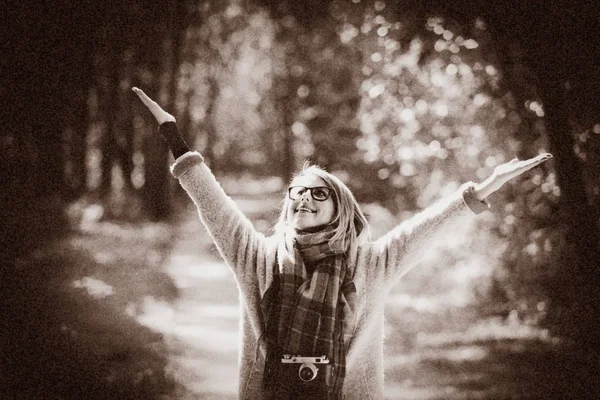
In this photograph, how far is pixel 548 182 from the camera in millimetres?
2812

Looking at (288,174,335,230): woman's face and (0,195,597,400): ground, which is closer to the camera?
(288,174,335,230): woman's face

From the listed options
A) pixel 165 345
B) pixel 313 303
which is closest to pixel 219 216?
pixel 313 303

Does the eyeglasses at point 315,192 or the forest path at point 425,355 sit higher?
the eyeglasses at point 315,192

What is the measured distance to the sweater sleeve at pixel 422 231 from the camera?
59.2 inches

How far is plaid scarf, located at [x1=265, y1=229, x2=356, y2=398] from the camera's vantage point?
1.49 meters

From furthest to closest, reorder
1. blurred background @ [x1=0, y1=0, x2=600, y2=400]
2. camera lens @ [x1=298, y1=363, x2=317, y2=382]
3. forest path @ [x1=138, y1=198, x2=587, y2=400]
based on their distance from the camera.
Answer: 1. forest path @ [x1=138, y1=198, x2=587, y2=400]
2. blurred background @ [x1=0, y1=0, x2=600, y2=400]
3. camera lens @ [x1=298, y1=363, x2=317, y2=382]

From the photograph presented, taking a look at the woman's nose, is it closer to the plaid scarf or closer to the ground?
the plaid scarf

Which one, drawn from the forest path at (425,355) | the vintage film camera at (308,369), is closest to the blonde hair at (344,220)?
the vintage film camera at (308,369)

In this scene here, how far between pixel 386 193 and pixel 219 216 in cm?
247

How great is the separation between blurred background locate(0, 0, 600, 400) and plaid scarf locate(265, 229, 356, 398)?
694mm

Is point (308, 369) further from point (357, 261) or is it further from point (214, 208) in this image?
point (214, 208)

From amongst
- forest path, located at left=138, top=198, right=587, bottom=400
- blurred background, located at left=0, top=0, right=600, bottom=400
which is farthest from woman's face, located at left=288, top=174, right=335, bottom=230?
forest path, located at left=138, top=198, right=587, bottom=400

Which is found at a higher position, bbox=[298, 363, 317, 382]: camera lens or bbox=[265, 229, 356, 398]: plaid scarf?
bbox=[265, 229, 356, 398]: plaid scarf

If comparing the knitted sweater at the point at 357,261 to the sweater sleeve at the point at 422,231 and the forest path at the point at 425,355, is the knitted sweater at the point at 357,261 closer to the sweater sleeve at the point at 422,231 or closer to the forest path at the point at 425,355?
the sweater sleeve at the point at 422,231
